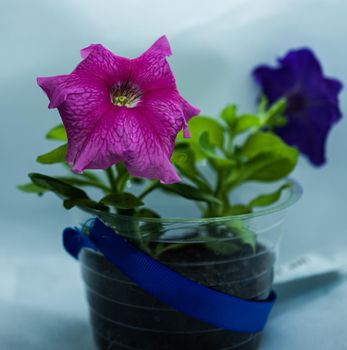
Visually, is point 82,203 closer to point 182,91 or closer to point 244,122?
point 244,122

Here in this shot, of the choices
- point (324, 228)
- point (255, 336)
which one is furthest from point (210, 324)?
point (324, 228)

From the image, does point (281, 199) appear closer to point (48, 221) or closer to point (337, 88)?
point (337, 88)

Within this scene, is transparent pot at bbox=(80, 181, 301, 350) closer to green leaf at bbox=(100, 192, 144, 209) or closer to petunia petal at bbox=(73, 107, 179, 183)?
green leaf at bbox=(100, 192, 144, 209)

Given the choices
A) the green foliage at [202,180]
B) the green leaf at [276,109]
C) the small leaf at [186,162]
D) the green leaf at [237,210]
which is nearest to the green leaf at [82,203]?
the green foliage at [202,180]

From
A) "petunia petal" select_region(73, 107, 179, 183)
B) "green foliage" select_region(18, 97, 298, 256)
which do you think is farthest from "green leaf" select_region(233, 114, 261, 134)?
"petunia petal" select_region(73, 107, 179, 183)

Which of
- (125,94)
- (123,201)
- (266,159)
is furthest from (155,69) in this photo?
(266,159)
